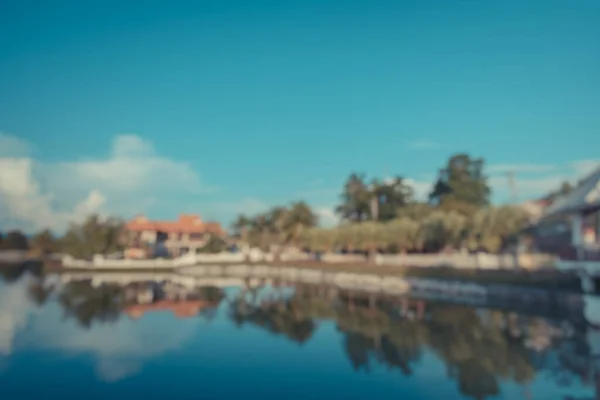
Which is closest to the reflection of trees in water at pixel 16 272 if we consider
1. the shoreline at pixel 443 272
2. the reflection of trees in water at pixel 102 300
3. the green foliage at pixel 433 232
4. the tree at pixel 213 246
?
the shoreline at pixel 443 272

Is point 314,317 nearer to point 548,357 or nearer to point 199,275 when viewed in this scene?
point 548,357

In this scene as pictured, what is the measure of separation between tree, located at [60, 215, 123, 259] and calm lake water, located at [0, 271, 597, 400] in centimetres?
2971

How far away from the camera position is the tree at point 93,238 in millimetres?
63094

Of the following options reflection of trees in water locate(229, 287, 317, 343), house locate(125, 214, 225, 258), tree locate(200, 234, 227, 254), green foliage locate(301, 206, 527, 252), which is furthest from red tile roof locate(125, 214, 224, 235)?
reflection of trees in water locate(229, 287, 317, 343)

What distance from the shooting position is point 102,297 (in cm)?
3659

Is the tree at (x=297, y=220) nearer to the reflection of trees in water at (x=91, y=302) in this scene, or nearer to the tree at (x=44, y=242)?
the reflection of trees in water at (x=91, y=302)

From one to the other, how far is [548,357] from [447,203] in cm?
4099

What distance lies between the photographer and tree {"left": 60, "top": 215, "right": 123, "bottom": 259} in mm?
63094

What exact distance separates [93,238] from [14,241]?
3901cm

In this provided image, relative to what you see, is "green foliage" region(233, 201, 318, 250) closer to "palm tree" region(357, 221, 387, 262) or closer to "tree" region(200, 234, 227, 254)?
"tree" region(200, 234, 227, 254)

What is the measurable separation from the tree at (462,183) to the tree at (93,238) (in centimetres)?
4207

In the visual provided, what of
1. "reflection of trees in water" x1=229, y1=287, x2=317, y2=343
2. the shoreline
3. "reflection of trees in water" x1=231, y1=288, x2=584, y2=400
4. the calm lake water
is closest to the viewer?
the calm lake water

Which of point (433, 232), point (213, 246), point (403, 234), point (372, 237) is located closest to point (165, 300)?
point (433, 232)

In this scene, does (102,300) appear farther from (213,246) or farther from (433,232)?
(213,246)
